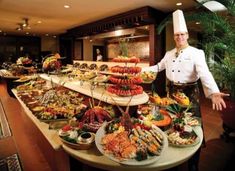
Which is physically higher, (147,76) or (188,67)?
(188,67)

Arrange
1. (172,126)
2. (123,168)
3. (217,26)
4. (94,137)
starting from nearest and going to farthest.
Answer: (123,168)
(94,137)
(172,126)
(217,26)

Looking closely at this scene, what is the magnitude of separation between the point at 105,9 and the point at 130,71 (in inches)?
177

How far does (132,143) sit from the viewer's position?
1245 mm

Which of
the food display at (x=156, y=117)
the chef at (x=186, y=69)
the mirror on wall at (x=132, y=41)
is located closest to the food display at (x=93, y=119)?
the food display at (x=156, y=117)

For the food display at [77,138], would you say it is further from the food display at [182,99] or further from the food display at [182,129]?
the food display at [182,99]

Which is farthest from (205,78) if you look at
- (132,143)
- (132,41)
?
(132,41)

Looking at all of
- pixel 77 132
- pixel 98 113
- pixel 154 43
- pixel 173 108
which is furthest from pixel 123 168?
pixel 154 43

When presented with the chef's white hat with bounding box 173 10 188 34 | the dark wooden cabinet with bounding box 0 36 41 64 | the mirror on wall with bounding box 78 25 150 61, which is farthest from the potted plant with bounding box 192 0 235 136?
the dark wooden cabinet with bounding box 0 36 41 64

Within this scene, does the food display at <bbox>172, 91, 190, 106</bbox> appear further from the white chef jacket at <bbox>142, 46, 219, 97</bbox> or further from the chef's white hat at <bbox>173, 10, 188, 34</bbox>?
the chef's white hat at <bbox>173, 10, 188, 34</bbox>

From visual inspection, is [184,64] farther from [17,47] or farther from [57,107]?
[17,47]

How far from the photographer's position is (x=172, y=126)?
162cm

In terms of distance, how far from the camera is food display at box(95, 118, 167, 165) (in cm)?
114

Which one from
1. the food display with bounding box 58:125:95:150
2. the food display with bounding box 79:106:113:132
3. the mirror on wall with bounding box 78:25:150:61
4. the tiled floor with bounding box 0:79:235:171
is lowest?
the tiled floor with bounding box 0:79:235:171

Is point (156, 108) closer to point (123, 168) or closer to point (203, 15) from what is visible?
point (123, 168)
